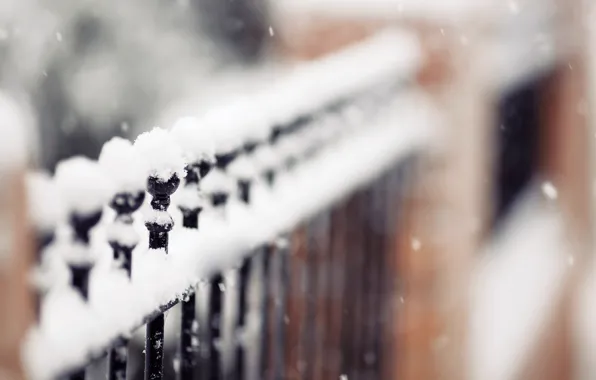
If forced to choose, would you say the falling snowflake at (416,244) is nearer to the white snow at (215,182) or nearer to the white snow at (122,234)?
the white snow at (215,182)

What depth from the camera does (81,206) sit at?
50.1 inches

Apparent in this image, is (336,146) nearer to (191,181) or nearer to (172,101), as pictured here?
(191,181)

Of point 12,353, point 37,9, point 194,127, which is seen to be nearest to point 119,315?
point 12,353

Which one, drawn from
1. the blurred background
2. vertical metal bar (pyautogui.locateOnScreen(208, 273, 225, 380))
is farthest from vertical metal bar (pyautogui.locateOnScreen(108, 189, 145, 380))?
the blurred background

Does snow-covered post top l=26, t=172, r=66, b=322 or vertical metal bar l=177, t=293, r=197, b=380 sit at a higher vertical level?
vertical metal bar l=177, t=293, r=197, b=380

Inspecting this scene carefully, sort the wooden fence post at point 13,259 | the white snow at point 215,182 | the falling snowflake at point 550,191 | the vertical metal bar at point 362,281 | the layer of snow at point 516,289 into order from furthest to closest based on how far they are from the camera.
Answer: the falling snowflake at point 550,191, the layer of snow at point 516,289, the vertical metal bar at point 362,281, the white snow at point 215,182, the wooden fence post at point 13,259

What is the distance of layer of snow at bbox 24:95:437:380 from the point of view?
1234mm

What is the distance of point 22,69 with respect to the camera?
674cm

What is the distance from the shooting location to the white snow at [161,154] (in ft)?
4.93

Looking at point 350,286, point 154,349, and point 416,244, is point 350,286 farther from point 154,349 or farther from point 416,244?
point 154,349

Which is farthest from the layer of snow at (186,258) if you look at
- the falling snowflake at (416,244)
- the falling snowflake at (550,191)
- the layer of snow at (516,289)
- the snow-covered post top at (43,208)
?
the falling snowflake at (550,191)

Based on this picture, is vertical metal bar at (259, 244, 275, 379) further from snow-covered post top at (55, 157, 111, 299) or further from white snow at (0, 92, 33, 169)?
white snow at (0, 92, 33, 169)

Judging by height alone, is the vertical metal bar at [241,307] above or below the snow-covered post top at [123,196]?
above

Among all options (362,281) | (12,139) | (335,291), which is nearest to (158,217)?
Result: (12,139)
